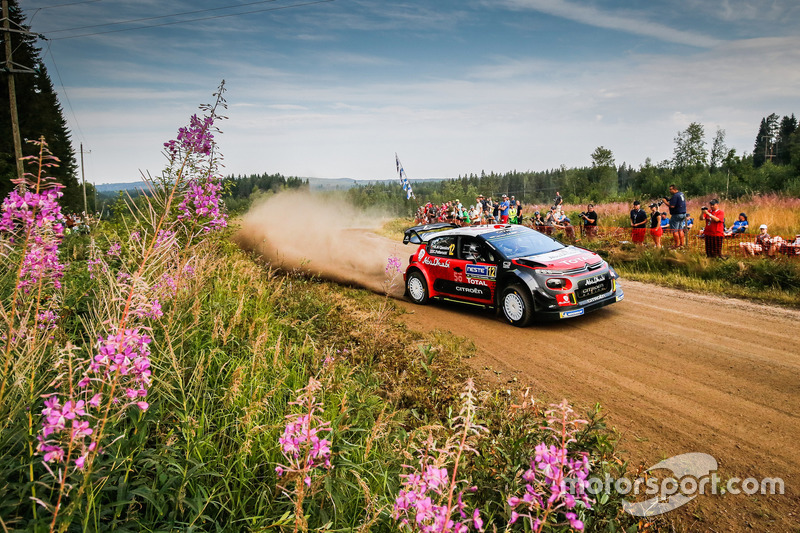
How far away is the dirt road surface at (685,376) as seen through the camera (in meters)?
4.14

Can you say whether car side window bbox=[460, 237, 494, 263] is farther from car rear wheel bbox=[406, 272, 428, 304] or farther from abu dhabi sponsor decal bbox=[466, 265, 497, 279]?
car rear wheel bbox=[406, 272, 428, 304]

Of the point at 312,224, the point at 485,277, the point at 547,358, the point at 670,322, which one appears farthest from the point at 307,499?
the point at 312,224

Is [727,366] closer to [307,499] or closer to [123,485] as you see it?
[307,499]

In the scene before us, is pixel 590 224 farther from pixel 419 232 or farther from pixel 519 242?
pixel 519 242

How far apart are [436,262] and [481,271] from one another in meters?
1.40

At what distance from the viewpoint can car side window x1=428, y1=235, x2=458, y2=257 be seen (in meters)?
10.3

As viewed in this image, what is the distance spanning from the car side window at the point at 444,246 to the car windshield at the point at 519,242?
2.68 feet

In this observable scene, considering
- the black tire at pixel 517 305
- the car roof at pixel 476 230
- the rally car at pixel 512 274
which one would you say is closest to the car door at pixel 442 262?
the rally car at pixel 512 274

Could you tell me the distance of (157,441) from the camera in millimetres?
3262

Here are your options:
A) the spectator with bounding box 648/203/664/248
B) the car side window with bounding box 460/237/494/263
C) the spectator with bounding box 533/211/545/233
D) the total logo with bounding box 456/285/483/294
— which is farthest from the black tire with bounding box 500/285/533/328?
the spectator with bounding box 533/211/545/233

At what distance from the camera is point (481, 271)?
949 centimetres

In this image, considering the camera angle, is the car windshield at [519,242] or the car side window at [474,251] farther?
the car side window at [474,251]

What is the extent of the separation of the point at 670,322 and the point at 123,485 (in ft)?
28.7

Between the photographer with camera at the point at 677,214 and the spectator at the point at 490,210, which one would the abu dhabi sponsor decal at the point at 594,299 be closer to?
the photographer with camera at the point at 677,214
